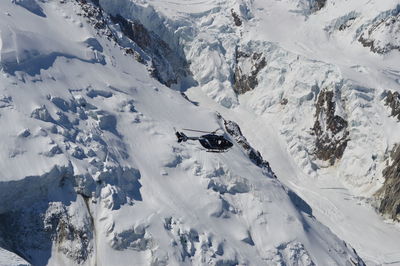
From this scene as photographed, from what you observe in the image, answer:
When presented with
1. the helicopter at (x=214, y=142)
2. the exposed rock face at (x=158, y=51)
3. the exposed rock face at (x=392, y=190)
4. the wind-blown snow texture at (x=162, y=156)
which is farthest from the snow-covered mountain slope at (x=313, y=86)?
the helicopter at (x=214, y=142)

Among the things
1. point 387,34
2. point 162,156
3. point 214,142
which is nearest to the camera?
point 214,142

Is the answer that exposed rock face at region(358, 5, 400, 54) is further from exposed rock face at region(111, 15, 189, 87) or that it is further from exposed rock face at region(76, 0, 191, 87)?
exposed rock face at region(111, 15, 189, 87)

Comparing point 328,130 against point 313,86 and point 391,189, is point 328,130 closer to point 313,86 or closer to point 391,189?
point 313,86

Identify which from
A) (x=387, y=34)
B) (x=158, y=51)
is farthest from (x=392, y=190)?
(x=158, y=51)

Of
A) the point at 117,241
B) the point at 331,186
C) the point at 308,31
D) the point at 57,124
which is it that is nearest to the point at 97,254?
the point at 117,241

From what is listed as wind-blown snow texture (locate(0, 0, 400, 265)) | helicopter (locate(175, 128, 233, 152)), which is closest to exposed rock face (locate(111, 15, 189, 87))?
wind-blown snow texture (locate(0, 0, 400, 265))

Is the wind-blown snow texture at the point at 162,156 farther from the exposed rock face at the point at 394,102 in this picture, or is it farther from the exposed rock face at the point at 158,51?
the exposed rock face at the point at 158,51
